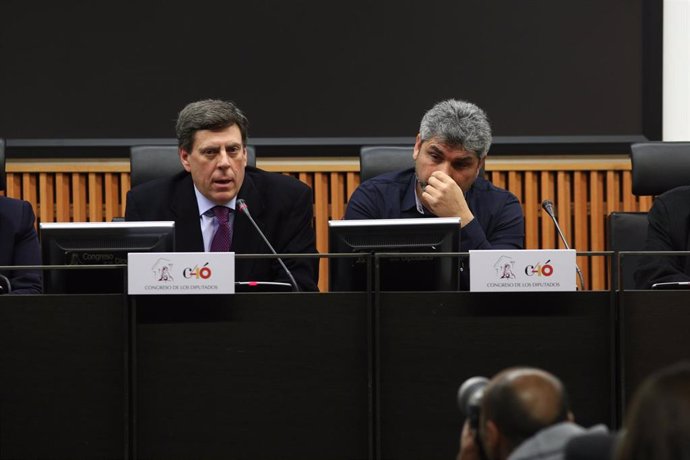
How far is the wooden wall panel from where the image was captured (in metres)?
5.22

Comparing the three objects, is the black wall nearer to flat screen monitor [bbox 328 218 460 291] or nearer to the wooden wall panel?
the wooden wall panel

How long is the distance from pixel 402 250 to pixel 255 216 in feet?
2.93

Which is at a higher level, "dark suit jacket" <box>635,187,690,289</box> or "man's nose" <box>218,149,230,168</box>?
"man's nose" <box>218,149,230,168</box>

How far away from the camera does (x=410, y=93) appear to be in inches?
203

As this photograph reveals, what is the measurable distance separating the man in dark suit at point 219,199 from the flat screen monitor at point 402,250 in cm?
68

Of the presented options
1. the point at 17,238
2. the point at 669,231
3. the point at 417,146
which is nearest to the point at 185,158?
the point at 17,238

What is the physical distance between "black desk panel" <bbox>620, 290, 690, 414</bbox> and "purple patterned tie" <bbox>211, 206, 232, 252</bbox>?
1.31 meters

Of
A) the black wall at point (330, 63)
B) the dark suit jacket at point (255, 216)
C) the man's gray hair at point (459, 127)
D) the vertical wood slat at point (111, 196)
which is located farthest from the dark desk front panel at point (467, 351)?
the vertical wood slat at point (111, 196)

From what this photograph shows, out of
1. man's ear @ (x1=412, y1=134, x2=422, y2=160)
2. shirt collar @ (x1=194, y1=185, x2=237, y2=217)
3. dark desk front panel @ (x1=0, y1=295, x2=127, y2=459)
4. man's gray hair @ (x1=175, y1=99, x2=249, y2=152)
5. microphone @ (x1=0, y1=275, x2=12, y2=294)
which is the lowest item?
dark desk front panel @ (x1=0, y1=295, x2=127, y2=459)

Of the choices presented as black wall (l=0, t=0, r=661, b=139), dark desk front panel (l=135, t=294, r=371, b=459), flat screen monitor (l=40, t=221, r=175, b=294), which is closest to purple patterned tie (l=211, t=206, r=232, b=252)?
flat screen monitor (l=40, t=221, r=175, b=294)

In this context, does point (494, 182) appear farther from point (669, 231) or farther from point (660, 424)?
point (660, 424)

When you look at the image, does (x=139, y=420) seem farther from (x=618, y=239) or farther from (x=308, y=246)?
(x=618, y=239)

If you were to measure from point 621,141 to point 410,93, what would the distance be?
3.31 ft

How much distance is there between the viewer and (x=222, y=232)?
3.46 meters
